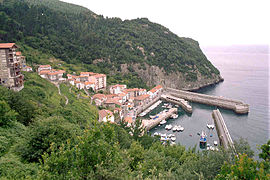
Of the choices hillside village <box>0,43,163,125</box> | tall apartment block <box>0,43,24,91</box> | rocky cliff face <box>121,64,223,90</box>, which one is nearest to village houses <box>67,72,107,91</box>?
hillside village <box>0,43,163,125</box>

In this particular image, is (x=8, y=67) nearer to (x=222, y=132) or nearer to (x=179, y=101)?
(x=222, y=132)

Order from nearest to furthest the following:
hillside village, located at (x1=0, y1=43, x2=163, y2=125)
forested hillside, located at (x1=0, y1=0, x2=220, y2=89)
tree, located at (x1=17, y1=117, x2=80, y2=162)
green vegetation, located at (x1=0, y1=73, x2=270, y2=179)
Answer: green vegetation, located at (x1=0, y1=73, x2=270, y2=179)
tree, located at (x1=17, y1=117, x2=80, y2=162)
hillside village, located at (x1=0, y1=43, x2=163, y2=125)
forested hillside, located at (x1=0, y1=0, x2=220, y2=89)

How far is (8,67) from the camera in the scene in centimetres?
2212

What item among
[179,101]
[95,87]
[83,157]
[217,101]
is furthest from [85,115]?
[217,101]

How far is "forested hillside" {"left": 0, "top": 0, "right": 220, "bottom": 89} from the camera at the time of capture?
5512 cm

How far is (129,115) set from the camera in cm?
3972

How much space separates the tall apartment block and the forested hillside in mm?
22583

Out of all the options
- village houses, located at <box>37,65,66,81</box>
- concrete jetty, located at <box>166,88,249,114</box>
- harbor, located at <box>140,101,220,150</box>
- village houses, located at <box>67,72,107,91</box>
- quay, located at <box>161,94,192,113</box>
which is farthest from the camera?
quay, located at <box>161,94,192,113</box>

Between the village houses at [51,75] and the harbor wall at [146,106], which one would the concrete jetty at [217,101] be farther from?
the village houses at [51,75]

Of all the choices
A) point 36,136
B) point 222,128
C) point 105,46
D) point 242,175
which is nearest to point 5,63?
point 36,136

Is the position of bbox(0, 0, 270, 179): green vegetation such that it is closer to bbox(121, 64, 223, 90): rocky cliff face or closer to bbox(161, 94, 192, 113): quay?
bbox(121, 64, 223, 90): rocky cliff face

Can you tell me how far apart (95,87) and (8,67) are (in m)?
23.9

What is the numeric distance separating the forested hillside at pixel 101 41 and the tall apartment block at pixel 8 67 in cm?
2258

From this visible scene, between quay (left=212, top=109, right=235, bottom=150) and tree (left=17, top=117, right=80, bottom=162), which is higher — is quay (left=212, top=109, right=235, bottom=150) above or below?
below
